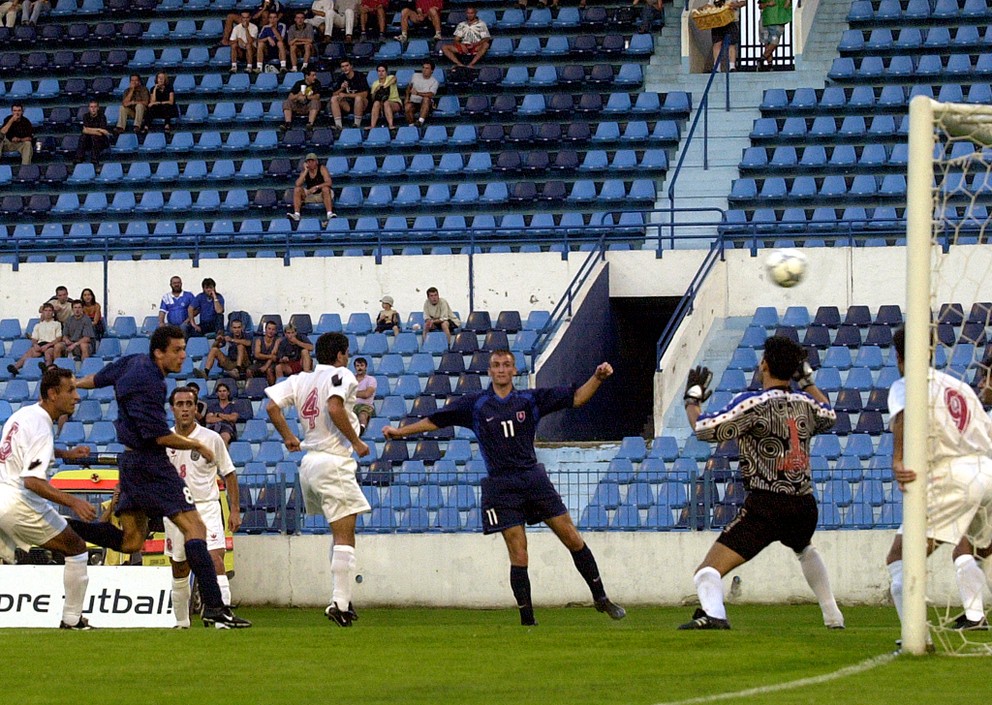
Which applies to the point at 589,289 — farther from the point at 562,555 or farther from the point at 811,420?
the point at 811,420

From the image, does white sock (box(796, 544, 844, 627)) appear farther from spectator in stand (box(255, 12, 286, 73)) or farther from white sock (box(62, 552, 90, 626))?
spectator in stand (box(255, 12, 286, 73))

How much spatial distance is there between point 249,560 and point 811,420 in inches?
400

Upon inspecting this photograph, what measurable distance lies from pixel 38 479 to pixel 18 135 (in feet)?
61.7

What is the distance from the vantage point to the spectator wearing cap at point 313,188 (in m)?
27.6

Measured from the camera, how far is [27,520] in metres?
12.9

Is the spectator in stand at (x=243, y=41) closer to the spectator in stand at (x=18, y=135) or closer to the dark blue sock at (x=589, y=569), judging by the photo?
the spectator in stand at (x=18, y=135)

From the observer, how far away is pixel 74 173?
97.8 feet

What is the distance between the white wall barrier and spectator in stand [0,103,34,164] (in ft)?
52.4

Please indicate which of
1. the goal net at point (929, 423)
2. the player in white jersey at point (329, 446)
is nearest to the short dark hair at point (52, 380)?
the player in white jersey at point (329, 446)

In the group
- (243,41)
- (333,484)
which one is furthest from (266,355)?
(333,484)

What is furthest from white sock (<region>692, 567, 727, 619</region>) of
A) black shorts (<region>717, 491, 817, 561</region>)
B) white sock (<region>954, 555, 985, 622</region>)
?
white sock (<region>954, 555, 985, 622</region>)

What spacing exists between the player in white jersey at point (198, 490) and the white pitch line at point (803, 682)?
5406mm

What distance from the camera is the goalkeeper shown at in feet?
36.1

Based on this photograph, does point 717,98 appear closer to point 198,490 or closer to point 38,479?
point 198,490
